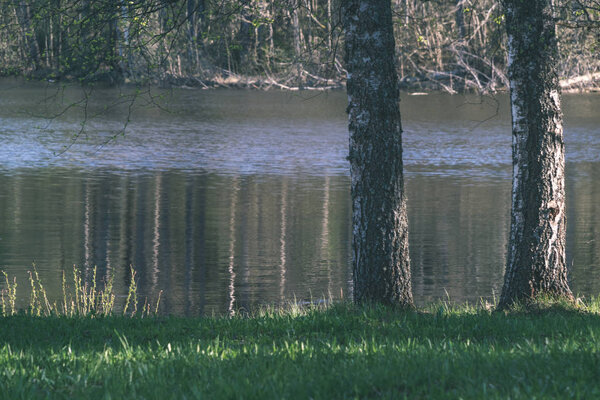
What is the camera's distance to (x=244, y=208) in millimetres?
24672

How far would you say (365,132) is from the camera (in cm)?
1038

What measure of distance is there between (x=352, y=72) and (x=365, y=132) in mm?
711

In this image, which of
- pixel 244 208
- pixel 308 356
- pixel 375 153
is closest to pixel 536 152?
pixel 375 153

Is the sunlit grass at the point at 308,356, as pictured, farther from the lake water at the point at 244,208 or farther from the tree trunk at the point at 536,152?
the lake water at the point at 244,208

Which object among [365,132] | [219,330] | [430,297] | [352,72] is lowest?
[430,297]

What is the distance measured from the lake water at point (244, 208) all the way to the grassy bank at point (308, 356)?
3941 mm

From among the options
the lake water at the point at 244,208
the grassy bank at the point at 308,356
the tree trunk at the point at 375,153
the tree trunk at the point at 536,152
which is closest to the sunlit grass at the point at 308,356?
the grassy bank at the point at 308,356

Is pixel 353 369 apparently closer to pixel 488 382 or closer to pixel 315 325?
pixel 488 382

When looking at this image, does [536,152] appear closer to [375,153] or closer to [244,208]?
[375,153]

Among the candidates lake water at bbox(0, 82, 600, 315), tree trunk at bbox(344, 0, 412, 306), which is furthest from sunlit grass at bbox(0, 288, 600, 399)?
lake water at bbox(0, 82, 600, 315)

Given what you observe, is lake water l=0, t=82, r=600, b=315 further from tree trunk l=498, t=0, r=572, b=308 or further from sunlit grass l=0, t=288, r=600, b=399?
sunlit grass l=0, t=288, r=600, b=399

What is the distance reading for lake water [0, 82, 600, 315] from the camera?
1658 cm

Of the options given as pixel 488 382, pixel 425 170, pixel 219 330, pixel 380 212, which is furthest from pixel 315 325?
pixel 425 170

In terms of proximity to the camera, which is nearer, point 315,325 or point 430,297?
point 315,325
